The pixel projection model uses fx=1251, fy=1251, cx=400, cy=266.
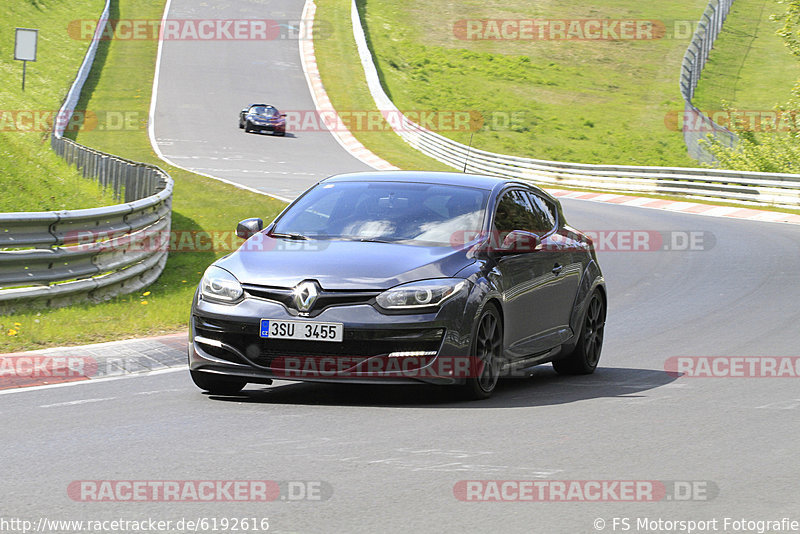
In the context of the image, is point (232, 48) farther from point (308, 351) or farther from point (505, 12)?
point (308, 351)

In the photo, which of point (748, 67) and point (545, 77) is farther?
point (748, 67)

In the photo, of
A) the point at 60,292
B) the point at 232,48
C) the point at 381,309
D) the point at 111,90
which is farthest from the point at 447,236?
the point at 232,48

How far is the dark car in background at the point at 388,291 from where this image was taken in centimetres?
797

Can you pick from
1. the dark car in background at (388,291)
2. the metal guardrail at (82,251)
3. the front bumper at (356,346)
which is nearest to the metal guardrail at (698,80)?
the metal guardrail at (82,251)

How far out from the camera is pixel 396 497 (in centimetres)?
579

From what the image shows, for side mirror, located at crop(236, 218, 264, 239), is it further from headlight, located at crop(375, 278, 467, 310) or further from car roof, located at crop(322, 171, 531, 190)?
headlight, located at crop(375, 278, 467, 310)

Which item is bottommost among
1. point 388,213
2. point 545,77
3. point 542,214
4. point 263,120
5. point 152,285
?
point 545,77

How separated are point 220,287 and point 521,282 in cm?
225

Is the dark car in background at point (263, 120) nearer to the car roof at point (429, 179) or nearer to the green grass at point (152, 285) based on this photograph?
the green grass at point (152, 285)

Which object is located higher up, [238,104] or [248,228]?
[248,228]

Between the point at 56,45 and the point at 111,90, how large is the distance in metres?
7.12

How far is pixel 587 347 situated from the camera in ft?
34.3

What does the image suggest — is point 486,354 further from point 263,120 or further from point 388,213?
point 263,120

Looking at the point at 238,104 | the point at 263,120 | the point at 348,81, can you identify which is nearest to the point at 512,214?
the point at 263,120
